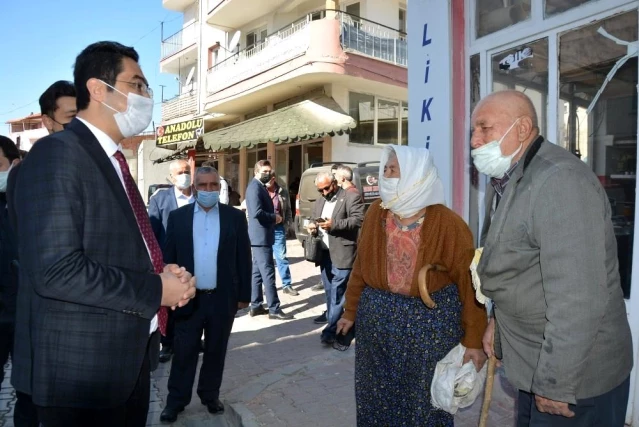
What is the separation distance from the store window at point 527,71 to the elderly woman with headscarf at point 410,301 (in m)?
1.99

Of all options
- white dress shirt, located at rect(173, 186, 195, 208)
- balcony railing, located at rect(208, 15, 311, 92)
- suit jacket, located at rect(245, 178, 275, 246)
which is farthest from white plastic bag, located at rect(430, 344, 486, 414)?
balcony railing, located at rect(208, 15, 311, 92)

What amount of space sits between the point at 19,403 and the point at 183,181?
333cm

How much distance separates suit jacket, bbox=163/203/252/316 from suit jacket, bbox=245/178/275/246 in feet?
8.91

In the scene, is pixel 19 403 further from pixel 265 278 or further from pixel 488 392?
pixel 265 278

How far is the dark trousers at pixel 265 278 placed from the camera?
6.82m

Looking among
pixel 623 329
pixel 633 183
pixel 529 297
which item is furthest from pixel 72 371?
pixel 633 183

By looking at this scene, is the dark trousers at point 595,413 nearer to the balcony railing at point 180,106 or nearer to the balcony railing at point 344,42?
the balcony railing at point 344,42

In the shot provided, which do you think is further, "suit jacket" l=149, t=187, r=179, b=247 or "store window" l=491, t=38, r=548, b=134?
"suit jacket" l=149, t=187, r=179, b=247

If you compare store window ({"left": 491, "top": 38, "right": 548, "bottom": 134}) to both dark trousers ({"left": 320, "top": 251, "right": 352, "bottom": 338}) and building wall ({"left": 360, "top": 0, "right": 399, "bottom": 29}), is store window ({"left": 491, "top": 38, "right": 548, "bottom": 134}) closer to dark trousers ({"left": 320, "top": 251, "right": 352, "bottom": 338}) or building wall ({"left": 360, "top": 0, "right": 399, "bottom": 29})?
dark trousers ({"left": 320, "top": 251, "right": 352, "bottom": 338})

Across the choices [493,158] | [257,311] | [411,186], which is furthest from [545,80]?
[257,311]

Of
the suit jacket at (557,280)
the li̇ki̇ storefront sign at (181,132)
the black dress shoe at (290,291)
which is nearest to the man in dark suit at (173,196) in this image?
the black dress shoe at (290,291)

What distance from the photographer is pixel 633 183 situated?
11.4 feet

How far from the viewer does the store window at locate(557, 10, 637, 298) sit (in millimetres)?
3547

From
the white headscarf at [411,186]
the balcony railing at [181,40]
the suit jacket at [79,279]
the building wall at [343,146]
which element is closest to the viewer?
the suit jacket at [79,279]
